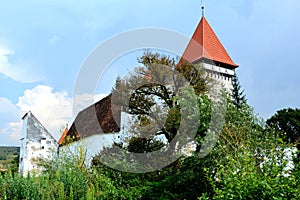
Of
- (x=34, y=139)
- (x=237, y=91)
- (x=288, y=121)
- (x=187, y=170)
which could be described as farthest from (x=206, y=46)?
(x=187, y=170)

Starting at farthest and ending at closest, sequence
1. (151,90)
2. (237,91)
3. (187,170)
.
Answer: (237,91)
(151,90)
(187,170)

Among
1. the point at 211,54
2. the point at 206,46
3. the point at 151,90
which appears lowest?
the point at 151,90

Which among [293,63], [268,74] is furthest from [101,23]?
[293,63]

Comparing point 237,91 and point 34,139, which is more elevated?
point 237,91

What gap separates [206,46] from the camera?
23.5 meters

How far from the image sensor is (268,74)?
14.7 m

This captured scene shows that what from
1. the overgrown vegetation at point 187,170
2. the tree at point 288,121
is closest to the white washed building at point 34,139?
the overgrown vegetation at point 187,170

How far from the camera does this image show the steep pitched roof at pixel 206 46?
22406mm

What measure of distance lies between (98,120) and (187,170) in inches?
415

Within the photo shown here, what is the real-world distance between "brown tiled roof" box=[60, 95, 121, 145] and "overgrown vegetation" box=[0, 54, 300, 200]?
2561 millimetres

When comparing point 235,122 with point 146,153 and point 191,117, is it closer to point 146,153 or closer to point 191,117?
point 191,117

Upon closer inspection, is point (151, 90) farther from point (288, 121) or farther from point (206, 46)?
point (288, 121)

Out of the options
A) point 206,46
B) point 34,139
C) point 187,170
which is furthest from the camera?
point 206,46

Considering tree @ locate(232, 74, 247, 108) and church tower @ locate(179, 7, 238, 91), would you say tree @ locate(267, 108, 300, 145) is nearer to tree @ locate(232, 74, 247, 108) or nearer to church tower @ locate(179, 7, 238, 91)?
tree @ locate(232, 74, 247, 108)
